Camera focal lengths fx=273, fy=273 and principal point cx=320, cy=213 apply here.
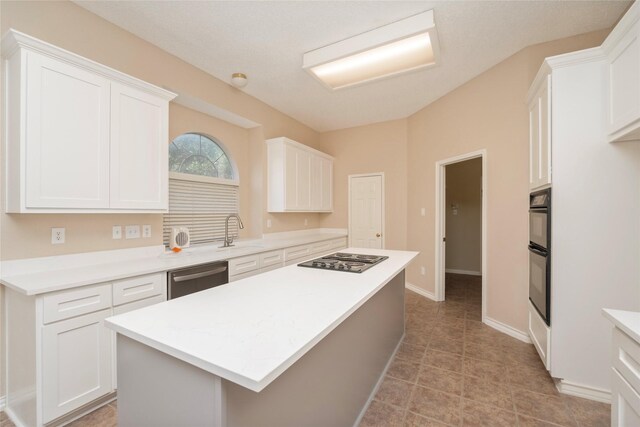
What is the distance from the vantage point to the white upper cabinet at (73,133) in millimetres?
1695

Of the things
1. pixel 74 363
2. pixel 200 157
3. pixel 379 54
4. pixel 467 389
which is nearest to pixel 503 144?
pixel 379 54

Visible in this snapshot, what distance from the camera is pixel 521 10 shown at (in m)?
2.24

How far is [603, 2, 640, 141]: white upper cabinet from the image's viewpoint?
1550 millimetres

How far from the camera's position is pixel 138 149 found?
7.39 ft

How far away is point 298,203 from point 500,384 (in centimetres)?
322

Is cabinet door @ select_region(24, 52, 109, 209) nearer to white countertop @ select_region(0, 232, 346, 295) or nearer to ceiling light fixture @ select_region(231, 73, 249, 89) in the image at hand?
white countertop @ select_region(0, 232, 346, 295)

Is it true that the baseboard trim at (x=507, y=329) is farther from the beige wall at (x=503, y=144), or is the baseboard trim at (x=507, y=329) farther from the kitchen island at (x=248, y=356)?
the kitchen island at (x=248, y=356)

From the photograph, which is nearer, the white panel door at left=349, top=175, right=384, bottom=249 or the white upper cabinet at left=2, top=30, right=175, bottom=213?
the white upper cabinet at left=2, top=30, right=175, bottom=213

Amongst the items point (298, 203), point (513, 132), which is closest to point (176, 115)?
point (298, 203)

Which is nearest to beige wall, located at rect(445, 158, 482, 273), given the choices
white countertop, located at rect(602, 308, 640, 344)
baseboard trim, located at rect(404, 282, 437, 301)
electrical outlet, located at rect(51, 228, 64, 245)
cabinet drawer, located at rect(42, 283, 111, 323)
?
baseboard trim, located at rect(404, 282, 437, 301)

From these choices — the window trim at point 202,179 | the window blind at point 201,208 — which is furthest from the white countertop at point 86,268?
the window trim at point 202,179

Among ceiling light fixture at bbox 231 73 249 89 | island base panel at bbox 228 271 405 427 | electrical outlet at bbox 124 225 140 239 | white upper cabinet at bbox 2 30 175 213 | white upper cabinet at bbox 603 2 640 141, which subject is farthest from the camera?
ceiling light fixture at bbox 231 73 249 89

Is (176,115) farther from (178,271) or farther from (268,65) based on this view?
(178,271)

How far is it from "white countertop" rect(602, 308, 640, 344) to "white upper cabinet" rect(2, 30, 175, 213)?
2.99m
